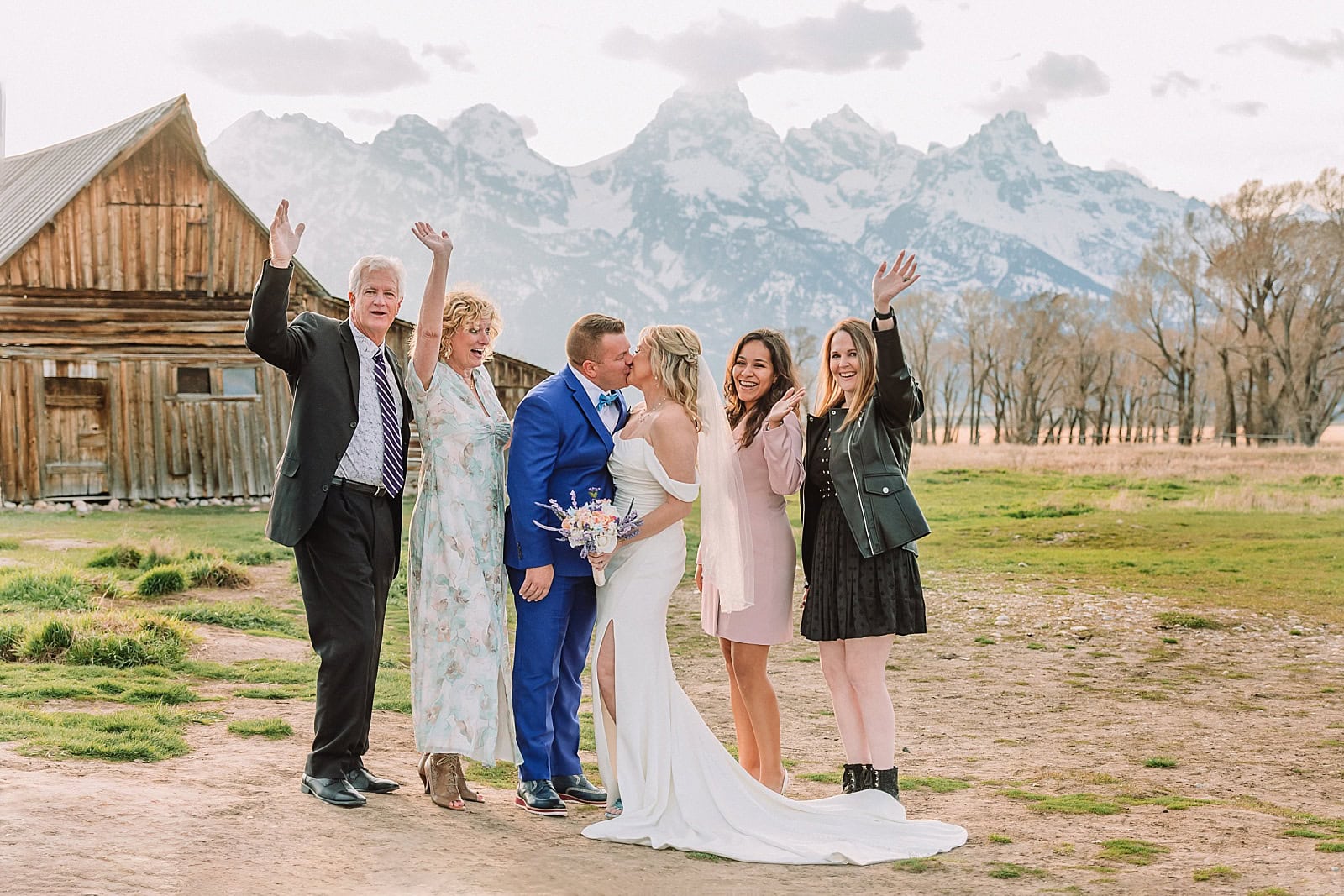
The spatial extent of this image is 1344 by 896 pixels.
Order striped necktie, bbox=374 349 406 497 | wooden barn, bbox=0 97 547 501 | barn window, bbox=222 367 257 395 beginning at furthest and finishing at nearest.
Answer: barn window, bbox=222 367 257 395, wooden barn, bbox=0 97 547 501, striped necktie, bbox=374 349 406 497

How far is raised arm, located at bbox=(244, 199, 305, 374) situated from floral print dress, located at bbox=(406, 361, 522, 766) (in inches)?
20.5

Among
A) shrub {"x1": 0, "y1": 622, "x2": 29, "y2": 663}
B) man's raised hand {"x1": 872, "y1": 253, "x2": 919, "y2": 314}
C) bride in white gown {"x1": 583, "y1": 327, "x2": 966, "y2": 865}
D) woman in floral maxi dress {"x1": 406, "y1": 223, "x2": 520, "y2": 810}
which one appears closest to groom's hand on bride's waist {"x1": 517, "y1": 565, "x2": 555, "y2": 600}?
woman in floral maxi dress {"x1": 406, "y1": 223, "x2": 520, "y2": 810}

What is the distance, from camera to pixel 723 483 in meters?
5.23

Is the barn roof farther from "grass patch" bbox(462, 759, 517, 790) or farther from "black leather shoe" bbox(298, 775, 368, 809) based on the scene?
"black leather shoe" bbox(298, 775, 368, 809)

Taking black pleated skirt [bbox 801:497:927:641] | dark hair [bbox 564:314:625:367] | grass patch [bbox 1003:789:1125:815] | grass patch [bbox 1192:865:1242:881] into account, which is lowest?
grass patch [bbox 1003:789:1125:815]

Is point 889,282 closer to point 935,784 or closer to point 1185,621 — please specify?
point 935,784

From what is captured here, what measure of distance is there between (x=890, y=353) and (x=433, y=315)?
1969 mm

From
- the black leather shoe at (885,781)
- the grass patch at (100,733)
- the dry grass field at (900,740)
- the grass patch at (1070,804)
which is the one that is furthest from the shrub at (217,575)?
the grass patch at (1070,804)

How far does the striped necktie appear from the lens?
16.1ft

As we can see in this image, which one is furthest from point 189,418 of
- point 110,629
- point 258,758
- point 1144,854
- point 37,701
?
point 1144,854

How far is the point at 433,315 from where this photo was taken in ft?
15.9

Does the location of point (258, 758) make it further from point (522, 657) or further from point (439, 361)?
point (439, 361)

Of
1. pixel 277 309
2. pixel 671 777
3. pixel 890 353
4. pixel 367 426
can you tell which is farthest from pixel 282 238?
pixel 671 777

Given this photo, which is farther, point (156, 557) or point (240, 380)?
point (240, 380)
